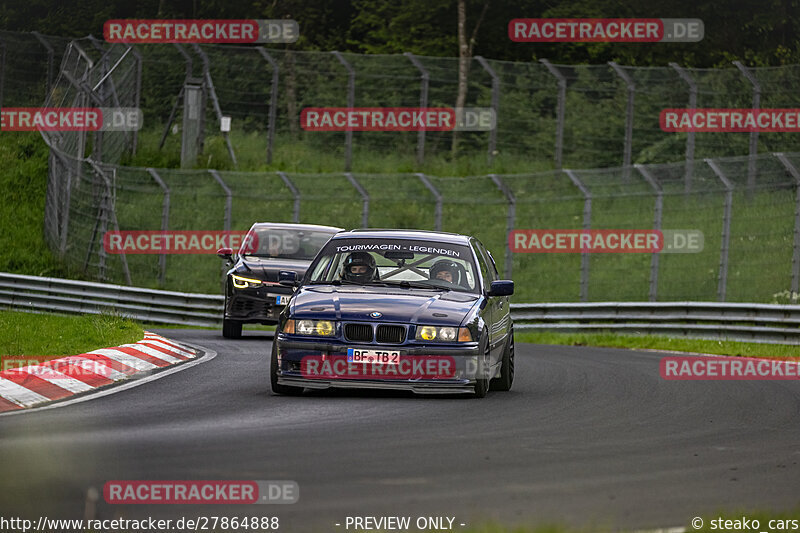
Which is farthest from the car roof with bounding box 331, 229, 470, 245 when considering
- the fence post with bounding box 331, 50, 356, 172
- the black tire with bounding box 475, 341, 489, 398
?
the fence post with bounding box 331, 50, 356, 172

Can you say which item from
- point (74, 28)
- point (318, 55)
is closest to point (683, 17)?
point (318, 55)

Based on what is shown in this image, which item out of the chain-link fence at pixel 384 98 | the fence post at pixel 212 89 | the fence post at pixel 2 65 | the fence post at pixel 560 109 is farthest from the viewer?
the fence post at pixel 2 65

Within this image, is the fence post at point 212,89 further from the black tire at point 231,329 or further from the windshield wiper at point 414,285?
the windshield wiper at point 414,285

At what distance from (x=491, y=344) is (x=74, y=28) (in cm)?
4358

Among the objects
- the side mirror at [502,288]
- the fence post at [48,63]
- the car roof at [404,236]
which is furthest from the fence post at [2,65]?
the side mirror at [502,288]

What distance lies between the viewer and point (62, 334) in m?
16.5

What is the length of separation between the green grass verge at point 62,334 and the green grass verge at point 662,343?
7605 mm

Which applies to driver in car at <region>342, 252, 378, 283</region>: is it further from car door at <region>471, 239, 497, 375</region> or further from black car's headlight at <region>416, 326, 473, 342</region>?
black car's headlight at <region>416, 326, 473, 342</region>

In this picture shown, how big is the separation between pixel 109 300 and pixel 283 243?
27.6ft

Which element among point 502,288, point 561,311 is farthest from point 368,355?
point 561,311

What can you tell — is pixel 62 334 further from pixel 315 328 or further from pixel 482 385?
pixel 482 385

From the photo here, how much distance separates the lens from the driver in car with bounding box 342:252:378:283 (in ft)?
41.1

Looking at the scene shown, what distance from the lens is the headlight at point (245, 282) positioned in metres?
19.3

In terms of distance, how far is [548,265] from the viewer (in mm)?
29141
